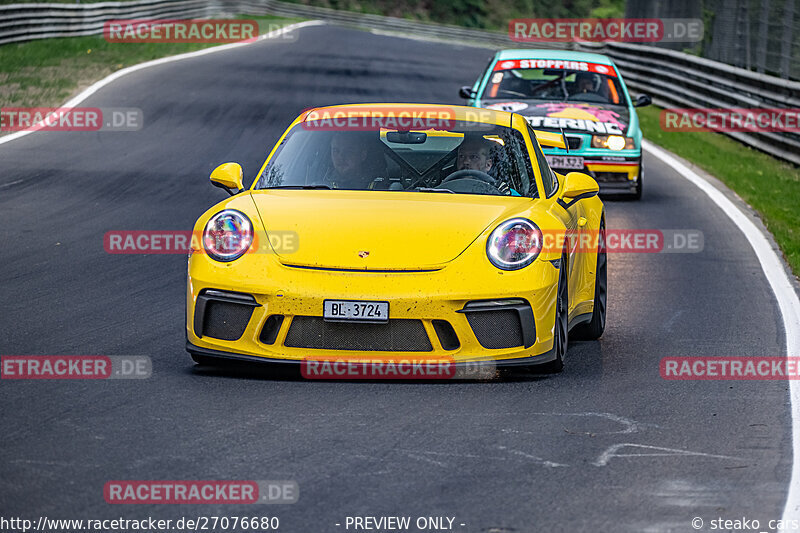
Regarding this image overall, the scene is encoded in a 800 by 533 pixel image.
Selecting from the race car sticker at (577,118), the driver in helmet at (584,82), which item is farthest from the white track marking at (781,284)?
the driver in helmet at (584,82)

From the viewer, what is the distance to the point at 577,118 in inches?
582

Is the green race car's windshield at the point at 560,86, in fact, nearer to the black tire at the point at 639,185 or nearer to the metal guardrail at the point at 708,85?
the black tire at the point at 639,185

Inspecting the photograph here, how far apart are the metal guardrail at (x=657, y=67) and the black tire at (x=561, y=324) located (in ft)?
40.1

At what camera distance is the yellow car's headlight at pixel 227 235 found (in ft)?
22.1

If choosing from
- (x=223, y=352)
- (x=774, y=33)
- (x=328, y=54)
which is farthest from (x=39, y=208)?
(x=328, y=54)

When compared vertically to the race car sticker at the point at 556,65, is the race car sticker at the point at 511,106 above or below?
below

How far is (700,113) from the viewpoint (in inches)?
923

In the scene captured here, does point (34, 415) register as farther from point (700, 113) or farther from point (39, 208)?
point (700, 113)

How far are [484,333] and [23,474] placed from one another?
7.97ft

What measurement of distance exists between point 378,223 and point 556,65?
9.29 meters

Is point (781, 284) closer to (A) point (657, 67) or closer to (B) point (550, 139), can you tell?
(B) point (550, 139)

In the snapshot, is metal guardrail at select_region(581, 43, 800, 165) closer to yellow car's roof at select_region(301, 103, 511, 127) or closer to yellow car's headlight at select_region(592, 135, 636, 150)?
yellow car's headlight at select_region(592, 135, 636, 150)

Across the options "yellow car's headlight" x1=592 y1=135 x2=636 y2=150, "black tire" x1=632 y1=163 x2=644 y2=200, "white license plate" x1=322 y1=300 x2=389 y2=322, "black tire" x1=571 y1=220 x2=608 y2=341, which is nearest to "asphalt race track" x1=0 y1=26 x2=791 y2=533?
"black tire" x1=571 y1=220 x2=608 y2=341

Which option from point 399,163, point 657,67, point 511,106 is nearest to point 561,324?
point 399,163
